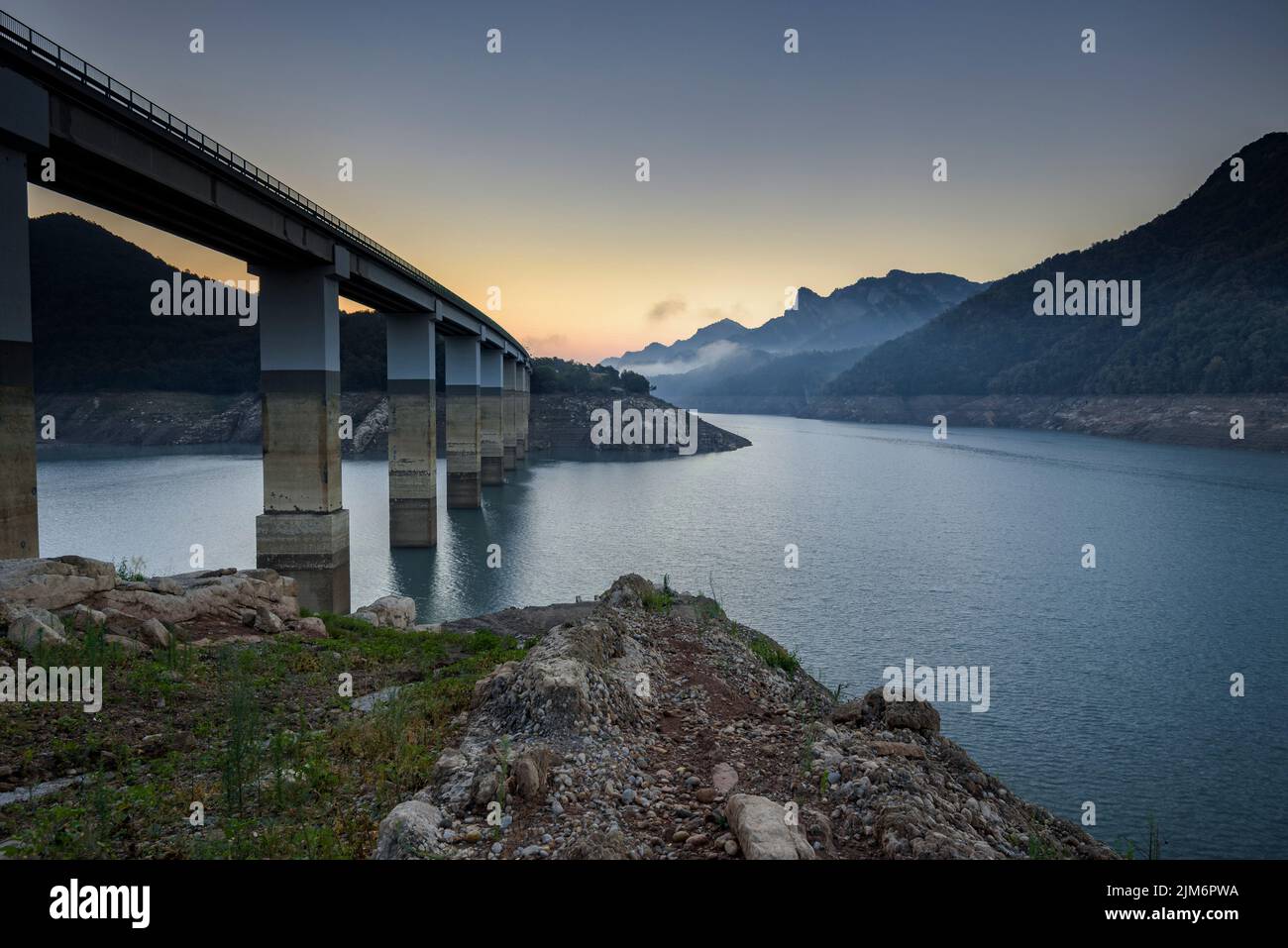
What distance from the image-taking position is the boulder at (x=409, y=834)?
6.56 metres

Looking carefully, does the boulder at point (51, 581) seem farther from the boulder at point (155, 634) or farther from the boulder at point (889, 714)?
the boulder at point (889, 714)

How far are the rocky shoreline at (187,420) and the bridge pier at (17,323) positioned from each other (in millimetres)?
79185

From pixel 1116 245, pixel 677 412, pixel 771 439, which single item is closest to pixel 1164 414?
pixel 771 439

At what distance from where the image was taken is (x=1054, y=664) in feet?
73.7

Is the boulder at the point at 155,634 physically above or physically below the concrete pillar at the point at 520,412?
below

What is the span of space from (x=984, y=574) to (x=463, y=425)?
133 feet

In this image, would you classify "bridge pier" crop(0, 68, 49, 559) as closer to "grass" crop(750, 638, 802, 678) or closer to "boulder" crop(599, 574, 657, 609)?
"boulder" crop(599, 574, 657, 609)

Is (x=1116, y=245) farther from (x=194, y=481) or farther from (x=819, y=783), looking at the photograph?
(x=819, y=783)

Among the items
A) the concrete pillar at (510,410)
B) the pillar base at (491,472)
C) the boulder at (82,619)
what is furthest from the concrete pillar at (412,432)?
the concrete pillar at (510,410)

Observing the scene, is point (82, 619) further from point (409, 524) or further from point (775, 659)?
point (409, 524)
